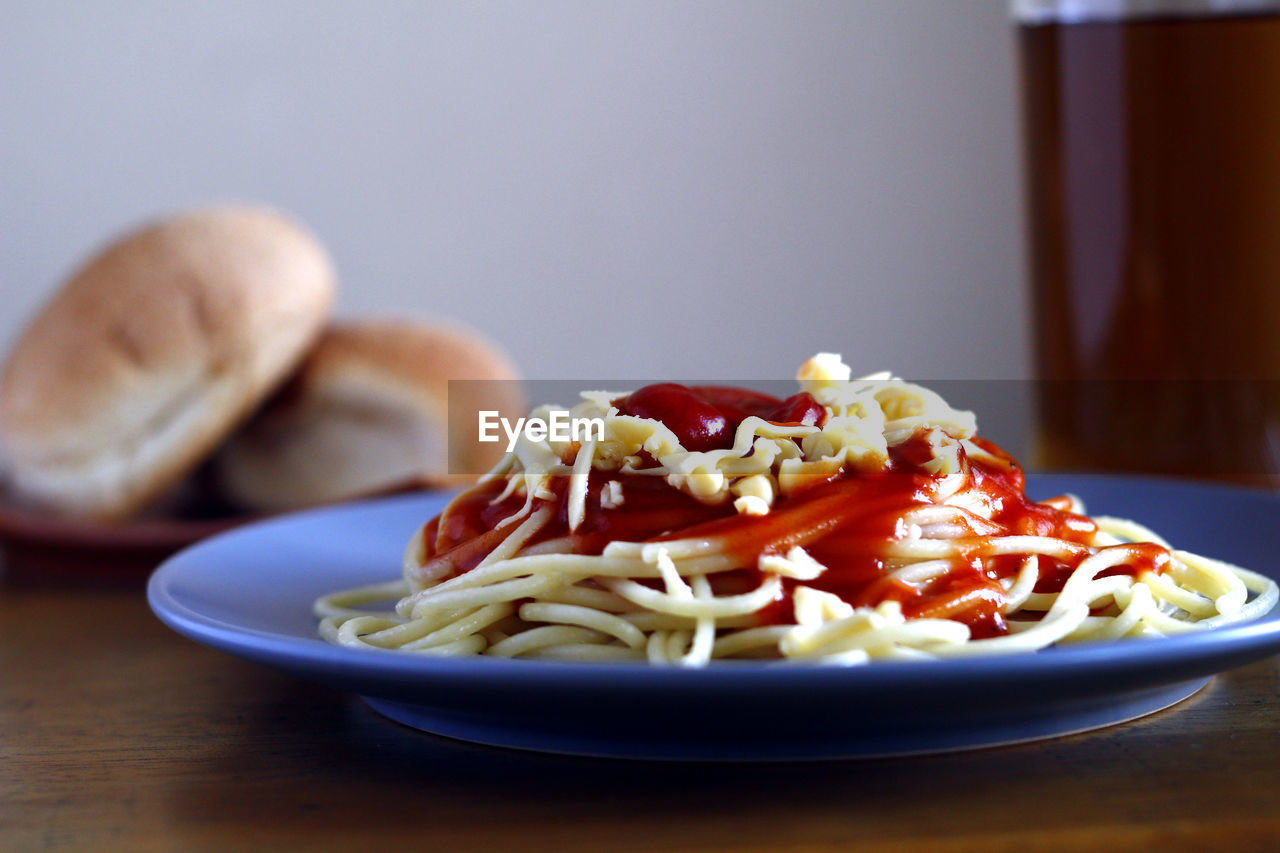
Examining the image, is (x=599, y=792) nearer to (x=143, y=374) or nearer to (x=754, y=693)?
(x=754, y=693)

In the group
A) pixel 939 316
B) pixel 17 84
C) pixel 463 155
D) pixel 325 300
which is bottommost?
pixel 939 316

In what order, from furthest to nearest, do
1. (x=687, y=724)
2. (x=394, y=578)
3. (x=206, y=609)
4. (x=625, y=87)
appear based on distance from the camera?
(x=625, y=87), (x=394, y=578), (x=206, y=609), (x=687, y=724)

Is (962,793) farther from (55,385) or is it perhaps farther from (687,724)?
(55,385)

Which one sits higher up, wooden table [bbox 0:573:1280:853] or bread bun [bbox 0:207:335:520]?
bread bun [bbox 0:207:335:520]

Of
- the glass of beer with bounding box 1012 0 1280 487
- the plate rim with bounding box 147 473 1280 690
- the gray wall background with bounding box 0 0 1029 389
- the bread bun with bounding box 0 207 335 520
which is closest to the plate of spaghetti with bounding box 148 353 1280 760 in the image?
the plate rim with bounding box 147 473 1280 690

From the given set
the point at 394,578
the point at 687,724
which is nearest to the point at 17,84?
the point at 394,578

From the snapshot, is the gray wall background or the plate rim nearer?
the plate rim

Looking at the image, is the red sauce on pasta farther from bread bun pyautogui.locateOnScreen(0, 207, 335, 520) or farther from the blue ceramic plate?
bread bun pyautogui.locateOnScreen(0, 207, 335, 520)

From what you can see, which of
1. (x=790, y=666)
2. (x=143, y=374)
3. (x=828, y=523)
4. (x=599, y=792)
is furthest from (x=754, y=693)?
(x=143, y=374)
